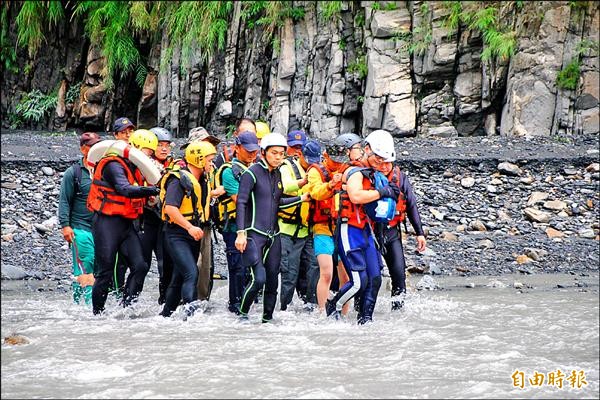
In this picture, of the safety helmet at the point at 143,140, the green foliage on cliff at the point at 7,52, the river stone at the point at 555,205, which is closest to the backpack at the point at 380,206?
the safety helmet at the point at 143,140

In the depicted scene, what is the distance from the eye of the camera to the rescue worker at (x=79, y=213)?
910 centimetres

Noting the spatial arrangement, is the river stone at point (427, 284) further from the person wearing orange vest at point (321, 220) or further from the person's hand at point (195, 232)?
the person's hand at point (195, 232)

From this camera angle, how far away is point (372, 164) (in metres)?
8.20

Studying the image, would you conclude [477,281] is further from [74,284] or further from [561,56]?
[561,56]

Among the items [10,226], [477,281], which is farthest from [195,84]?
[477,281]

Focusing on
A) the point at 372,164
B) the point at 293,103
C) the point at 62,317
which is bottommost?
the point at 62,317

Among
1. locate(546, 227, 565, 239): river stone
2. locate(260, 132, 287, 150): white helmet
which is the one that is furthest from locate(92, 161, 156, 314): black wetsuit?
locate(546, 227, 565, 239): river stone

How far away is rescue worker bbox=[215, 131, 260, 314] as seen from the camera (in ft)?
28.3

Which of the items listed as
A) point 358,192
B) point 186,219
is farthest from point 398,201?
point 186,219

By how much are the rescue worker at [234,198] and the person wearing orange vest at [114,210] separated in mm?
798

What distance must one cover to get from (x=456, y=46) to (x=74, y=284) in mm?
14625

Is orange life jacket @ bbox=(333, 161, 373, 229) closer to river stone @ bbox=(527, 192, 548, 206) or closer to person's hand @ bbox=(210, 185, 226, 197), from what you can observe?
person's hand @ bbox=(210, 185, 226, 197)

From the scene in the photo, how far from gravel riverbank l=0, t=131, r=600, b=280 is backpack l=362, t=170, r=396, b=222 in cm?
462

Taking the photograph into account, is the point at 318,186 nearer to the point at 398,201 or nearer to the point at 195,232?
the point at 398,201
